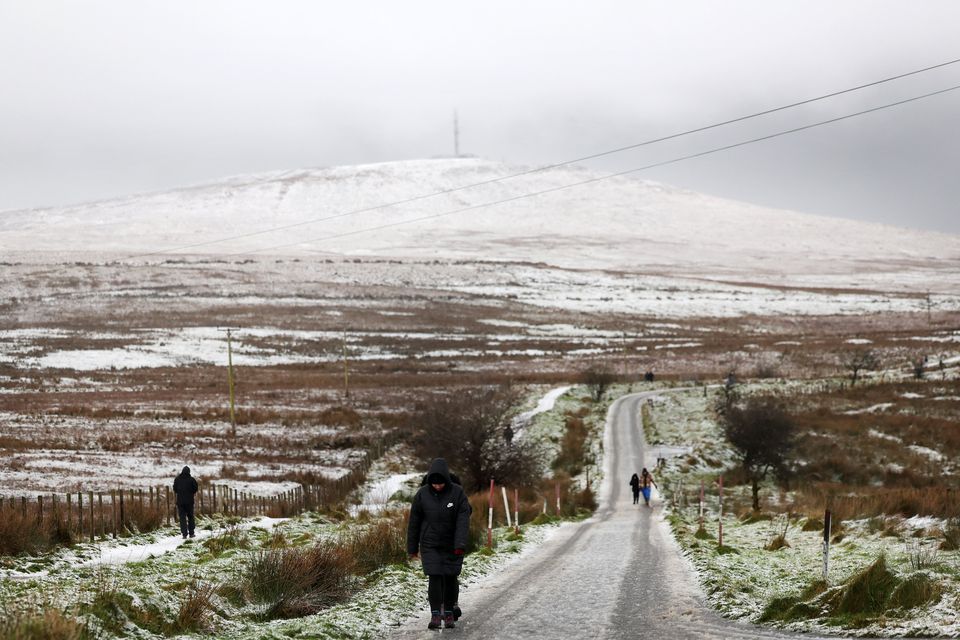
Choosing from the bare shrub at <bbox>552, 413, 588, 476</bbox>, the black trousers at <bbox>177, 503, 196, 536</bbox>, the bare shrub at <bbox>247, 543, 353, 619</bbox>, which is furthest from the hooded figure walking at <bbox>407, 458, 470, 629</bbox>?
the bare shrub at <bbox>552, 413, 588, 476</bbox>

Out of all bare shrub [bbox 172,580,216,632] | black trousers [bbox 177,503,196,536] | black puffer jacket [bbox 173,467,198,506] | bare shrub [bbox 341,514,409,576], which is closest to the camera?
bare shrub [bbox 172,580,216,632]

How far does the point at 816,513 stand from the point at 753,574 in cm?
948

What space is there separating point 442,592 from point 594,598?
3379 millimetres

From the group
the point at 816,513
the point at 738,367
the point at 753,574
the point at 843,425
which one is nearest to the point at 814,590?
the point at 753,574

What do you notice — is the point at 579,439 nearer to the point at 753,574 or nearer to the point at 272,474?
the point at 272,474

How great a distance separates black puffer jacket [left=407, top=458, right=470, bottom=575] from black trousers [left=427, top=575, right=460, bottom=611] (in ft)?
0.44

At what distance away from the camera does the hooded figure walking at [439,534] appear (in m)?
11.4

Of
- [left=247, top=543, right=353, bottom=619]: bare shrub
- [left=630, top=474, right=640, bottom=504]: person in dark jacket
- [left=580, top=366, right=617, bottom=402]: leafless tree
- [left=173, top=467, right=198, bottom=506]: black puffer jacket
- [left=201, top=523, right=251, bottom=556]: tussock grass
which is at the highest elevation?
[left=580, top=366, right=617, bottom=402]: leafless tree

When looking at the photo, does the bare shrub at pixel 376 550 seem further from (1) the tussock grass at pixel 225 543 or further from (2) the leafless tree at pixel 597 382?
(2) the leafless tree at pixel 597 382

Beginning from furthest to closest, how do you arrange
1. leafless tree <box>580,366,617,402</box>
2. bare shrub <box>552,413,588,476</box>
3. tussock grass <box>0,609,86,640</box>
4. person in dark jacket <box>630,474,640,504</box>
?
leafless tree <box>580,366,617,402</box> → bare shrub <box>552,413,588,476</box> → person in dark jacket <box>630,474,640,504</box> → tussock grass <box>0,609,86,640</box>

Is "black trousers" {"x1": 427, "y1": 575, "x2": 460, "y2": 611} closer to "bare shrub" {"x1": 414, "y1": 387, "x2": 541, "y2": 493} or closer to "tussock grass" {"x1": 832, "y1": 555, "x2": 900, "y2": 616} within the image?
"tussock grass" {"x1": 832, "y1": 555, "x2": 900, "y2": 616}

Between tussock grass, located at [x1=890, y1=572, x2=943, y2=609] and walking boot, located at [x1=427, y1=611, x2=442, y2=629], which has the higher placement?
tussock grass, located at [x1=890, y1=572, x2=943, y2=609]

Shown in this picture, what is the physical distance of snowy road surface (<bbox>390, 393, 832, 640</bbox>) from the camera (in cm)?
1136

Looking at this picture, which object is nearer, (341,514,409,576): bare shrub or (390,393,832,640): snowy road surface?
(390,393,832,640): snowy road surface
